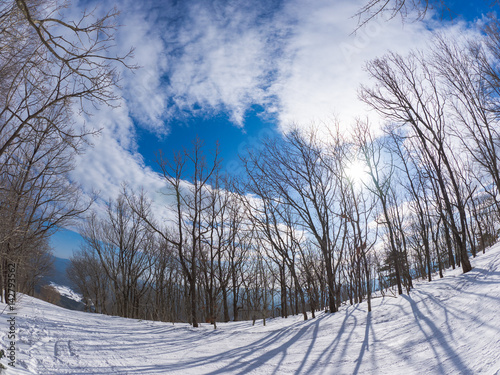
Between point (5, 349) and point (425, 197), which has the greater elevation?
point (425, 197)

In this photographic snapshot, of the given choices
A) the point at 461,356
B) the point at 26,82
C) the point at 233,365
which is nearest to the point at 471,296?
the point at 461,356

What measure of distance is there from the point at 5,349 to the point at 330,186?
32.4 feet

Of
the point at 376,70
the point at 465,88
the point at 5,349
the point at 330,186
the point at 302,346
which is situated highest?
the point at 376,70

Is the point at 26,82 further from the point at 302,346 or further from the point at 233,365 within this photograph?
the point at 302,346

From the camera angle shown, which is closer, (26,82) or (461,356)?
(461,356)

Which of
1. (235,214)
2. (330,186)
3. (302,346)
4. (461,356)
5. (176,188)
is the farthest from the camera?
(235,214)

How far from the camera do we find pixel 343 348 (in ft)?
16.7

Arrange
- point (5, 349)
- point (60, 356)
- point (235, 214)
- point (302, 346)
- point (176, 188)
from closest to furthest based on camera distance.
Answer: point (5, 349) < point (60, 356) < point (302, 346) < point (176, 188) < point (235, 214)

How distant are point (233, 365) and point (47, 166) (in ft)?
36.6

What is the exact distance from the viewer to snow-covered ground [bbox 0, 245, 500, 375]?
340cm

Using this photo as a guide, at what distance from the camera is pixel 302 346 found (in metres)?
5.81

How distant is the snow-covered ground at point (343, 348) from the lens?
11.1 feet

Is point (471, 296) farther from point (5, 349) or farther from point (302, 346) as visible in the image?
point (5, 349)

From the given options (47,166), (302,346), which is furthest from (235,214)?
(302,346)
